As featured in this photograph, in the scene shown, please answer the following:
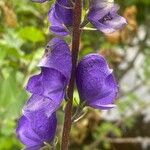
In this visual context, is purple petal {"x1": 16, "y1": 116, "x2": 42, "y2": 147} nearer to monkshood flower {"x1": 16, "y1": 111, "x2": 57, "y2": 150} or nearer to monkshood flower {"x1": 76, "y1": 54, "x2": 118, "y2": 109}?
monkshood flower {"x1": 16, "y1": 111, "x2": 57, "y2": 150}

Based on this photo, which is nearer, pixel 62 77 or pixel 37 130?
pixel 62 77

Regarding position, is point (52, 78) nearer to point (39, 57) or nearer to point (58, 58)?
point (58, 58)

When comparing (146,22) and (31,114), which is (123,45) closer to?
(146,22)

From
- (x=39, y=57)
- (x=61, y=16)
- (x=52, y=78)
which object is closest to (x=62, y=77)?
(x=52, y=78)

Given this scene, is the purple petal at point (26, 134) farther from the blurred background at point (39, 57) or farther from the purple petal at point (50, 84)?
the blurred background at point (39, 57)

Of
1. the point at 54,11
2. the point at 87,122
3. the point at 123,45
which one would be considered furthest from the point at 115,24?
the point at 123,45

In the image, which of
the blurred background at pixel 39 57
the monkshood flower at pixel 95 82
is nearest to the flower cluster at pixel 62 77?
the monkshood flower at pixel 95 82

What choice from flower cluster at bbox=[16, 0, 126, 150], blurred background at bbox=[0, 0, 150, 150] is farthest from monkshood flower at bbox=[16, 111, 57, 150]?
blurred background at bbox=[0, 0, 150, 150]
